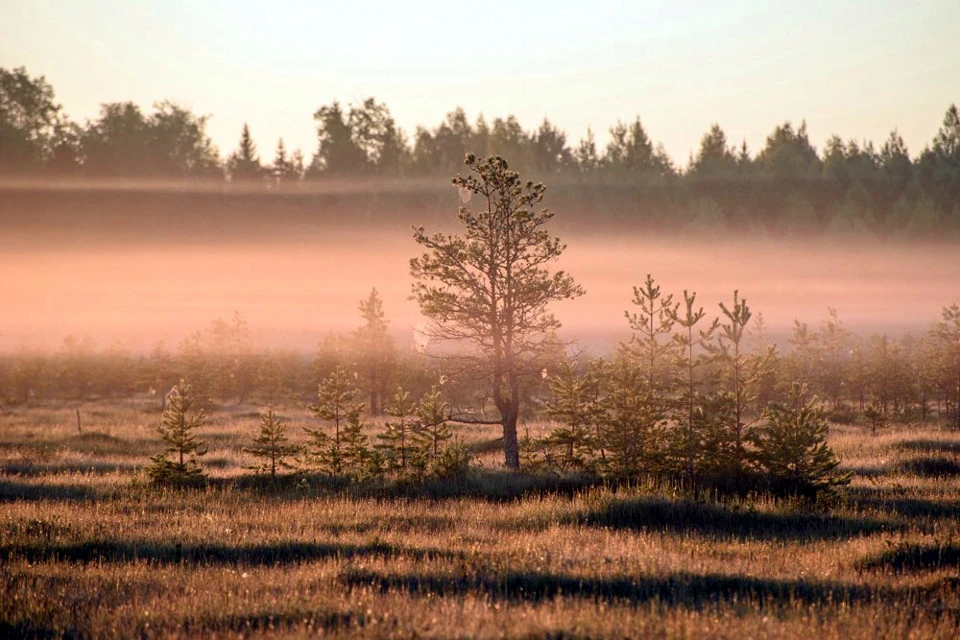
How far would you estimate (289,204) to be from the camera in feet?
579

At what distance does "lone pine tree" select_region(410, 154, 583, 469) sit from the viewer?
25.0 m

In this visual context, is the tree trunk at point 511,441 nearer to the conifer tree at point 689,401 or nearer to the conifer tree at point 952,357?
the conifer tree at point 689,401

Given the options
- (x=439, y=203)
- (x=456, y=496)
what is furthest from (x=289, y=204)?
(x=456, y=496)

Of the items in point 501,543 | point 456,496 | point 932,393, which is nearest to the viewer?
point 501,543

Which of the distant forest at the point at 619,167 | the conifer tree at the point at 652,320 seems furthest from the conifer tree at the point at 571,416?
the distant forest at the point at 619,167

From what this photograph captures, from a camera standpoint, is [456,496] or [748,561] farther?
[456,496]

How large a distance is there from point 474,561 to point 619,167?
150212 millimetres

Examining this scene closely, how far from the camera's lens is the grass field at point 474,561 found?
930 cm

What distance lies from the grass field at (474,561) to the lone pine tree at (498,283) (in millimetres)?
4095

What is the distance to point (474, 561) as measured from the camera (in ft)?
40.9

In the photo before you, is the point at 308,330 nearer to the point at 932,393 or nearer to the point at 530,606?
the point at 932,393

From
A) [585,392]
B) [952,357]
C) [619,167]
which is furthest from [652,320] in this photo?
[619,167]

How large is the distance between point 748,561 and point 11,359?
298 ft

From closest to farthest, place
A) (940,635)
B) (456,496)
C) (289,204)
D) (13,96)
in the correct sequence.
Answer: (940,635) < (456,496) < (13,96) < (289,204)
